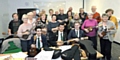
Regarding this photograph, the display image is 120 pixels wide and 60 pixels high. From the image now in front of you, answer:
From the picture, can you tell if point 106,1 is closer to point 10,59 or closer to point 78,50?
point 78,50

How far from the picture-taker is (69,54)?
2057mm

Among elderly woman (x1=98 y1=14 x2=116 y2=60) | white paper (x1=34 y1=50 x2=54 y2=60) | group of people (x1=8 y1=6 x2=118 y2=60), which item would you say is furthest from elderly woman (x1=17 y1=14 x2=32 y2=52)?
elderly woman (x1=98 y1=14 x2=116 y2=60)

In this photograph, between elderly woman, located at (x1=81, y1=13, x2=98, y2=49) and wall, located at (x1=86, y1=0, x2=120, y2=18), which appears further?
wall, located at (x1=86, y1=0, x2=120, y2=18)

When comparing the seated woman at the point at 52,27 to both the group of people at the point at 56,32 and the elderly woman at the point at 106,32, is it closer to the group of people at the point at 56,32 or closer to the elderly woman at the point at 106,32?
the group of people at the point at 56,32

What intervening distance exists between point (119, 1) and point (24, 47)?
145 inches

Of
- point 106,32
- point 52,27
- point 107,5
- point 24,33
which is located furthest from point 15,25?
point 107,5

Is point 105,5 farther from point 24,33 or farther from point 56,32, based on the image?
point 24,33

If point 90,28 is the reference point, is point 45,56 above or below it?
below

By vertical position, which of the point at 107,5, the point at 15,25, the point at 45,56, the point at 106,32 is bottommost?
the point at 45,56

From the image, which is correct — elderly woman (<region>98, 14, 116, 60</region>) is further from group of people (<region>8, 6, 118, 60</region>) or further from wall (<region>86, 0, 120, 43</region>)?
wall (<region>86, 0, 120, 43</region>)

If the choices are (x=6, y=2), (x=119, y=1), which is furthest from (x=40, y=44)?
(x=6, y=2)

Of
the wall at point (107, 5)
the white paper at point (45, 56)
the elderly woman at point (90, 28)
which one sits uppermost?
the wall at point (107, 5)

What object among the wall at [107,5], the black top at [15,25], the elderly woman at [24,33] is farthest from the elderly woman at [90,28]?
the wall at [107,5]

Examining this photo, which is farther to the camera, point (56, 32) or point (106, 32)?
point (56, 32)
